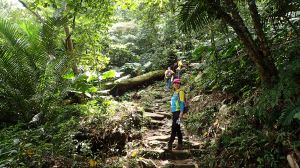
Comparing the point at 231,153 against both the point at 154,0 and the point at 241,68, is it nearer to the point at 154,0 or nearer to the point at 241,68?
the point at 241,68

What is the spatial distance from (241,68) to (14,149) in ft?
15.9

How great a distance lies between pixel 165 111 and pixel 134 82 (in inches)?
194

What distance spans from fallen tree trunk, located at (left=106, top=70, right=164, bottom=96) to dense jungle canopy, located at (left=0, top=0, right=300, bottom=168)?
12.0 ft

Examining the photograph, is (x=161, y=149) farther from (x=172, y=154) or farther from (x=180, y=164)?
(x=180, y=164)

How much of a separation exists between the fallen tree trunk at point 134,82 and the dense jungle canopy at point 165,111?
365 centimetres

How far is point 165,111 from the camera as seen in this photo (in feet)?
31.7

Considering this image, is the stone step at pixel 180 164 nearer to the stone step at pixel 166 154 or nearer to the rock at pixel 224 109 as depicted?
the stone step at pixel 166 154

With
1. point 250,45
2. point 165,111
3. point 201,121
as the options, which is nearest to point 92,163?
point 250,45

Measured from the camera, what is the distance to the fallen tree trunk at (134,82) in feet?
43.4

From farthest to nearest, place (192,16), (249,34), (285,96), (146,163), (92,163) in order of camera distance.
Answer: (146,163)
(192,16)
(92,163)
(249,34)
(285,96)

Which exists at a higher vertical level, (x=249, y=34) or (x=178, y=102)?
(x=249, y=34)

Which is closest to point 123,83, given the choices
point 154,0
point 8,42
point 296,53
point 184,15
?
point 154,0

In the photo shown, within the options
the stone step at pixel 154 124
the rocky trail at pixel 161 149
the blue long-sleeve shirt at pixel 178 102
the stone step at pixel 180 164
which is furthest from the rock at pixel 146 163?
the stone step at pixel 154 124

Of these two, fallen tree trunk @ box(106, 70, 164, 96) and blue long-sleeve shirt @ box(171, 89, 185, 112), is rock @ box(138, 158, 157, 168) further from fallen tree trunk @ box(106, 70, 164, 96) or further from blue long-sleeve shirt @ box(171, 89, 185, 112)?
fallen tree trunk @ box(106, 70, 164, 96)
